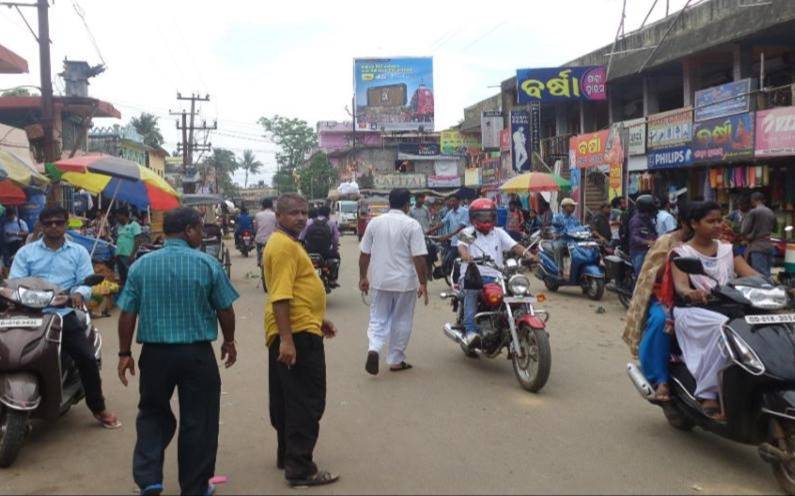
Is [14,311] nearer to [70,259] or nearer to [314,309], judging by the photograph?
[70,259]

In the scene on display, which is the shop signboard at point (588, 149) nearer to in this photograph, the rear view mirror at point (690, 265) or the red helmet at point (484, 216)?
the red helmet at point (484, 216)

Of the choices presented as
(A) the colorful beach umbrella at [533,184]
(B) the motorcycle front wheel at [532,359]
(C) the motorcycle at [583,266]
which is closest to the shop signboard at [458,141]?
Result: (A) the colorful beach umbrella at [533,184]

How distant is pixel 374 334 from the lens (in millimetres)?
7145

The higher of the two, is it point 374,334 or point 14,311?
point 14,311

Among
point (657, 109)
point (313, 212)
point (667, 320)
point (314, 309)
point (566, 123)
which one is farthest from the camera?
point (566, 123)

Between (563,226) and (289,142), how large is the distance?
224 ft

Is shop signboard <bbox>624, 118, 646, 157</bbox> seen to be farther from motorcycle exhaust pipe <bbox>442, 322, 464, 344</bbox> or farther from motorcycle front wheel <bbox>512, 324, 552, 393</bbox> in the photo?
motorcycle front wheel <bbox>512, 324, 552, 393</bbox>

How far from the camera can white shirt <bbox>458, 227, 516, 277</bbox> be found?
285 inches

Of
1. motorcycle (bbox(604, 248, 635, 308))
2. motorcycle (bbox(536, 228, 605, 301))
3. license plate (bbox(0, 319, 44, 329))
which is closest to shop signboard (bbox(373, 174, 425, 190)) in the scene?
motorcycle (bbox(536, 228, 605, 301))

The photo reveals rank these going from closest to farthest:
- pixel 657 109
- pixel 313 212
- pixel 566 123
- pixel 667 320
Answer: pixel 667 320 → pixel 313 212 → pixel 657 109 → pixel 566 123

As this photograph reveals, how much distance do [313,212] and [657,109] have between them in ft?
41.2

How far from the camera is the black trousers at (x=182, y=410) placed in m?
3.91

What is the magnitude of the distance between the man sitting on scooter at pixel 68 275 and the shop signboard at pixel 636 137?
52.9 ft

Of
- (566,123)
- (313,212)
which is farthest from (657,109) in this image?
(313,212)
